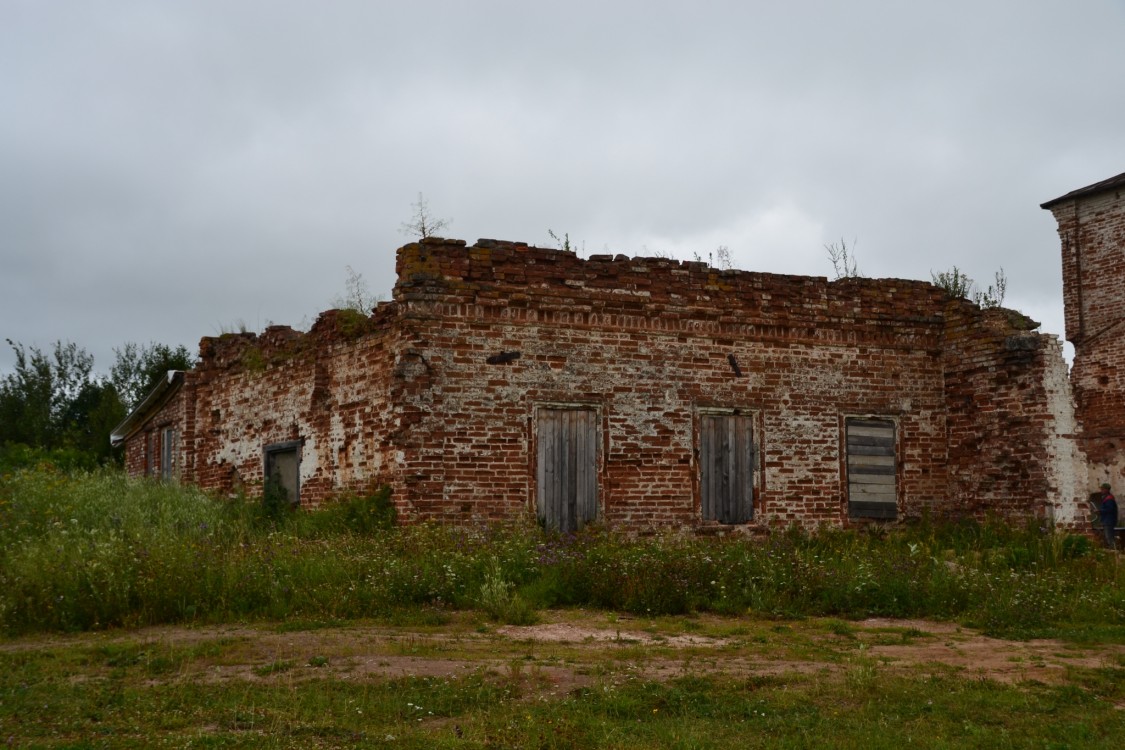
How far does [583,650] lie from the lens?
8320 mm

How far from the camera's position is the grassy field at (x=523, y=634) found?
20.1 feet

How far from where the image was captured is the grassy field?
6.13 metres

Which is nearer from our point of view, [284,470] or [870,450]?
[870,450]

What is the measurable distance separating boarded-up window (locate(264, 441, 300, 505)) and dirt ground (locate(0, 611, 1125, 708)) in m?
6.14

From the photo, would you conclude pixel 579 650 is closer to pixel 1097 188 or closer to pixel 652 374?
pixel 652 374

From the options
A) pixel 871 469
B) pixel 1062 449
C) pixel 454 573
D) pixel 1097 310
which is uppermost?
pixel 1097 310

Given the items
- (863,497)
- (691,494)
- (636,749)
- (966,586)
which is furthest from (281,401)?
(636,749)

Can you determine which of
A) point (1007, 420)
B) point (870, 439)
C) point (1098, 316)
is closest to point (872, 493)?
point (870, 439)

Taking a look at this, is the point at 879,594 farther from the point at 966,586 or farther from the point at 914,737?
the point at 914,737

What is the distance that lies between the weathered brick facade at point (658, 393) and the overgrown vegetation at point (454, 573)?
932mm

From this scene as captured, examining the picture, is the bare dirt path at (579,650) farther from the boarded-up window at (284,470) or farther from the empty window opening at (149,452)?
the empty window opening at (149,452)

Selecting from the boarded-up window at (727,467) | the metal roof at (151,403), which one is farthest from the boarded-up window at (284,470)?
the boarded-up window at (727,467)

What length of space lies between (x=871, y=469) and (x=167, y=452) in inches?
530

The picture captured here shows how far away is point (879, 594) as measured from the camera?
10773 millimetres
